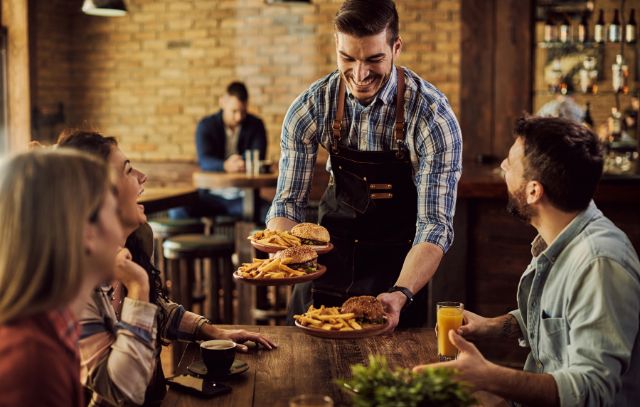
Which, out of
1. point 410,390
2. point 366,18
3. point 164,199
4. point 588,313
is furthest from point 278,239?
point 164,199

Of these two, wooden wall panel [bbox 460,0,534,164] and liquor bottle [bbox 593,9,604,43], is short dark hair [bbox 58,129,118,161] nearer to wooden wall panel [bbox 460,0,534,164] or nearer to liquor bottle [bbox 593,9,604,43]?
liquor bottle [bbox 593,9,604,43]

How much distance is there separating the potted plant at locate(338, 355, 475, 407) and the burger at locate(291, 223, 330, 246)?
109 centimetres

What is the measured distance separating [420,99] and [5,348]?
1.80 metres

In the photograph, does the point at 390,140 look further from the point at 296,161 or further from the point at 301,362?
the point at 301,362

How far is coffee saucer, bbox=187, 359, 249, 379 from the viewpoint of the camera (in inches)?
79.8

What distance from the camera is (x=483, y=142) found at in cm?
731

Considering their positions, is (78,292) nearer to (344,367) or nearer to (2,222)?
(2,222)

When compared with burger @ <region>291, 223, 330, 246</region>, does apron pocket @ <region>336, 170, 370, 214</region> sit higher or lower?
higher

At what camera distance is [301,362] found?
2166mm

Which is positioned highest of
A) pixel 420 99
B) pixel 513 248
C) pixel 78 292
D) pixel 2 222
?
pixel 420 99

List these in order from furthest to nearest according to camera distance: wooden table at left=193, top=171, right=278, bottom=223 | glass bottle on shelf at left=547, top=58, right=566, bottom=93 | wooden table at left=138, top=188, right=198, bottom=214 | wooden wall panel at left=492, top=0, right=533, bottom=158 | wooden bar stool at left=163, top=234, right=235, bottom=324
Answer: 1. wooden wall panel at left=492, top=0, right=533, bottom=158
2. glass bottle on shelf at left=547, top=58, right=566, bottom=93
3. wooden table at left=193, top=171, right=278, bottom=223
4. wooden bar stool at left=163, top=234, right=235, bottom=324
5. wooden table at left=138, top=188, right=198, bottom=214

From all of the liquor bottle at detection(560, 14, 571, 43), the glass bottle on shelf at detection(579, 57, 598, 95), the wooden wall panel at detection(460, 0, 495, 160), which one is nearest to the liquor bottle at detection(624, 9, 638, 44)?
the glass bottle on shelf at detection(579, 57, 598, 95)

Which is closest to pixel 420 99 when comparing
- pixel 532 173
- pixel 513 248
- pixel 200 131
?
pixel 532 173

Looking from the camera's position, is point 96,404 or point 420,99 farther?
point 420,99
